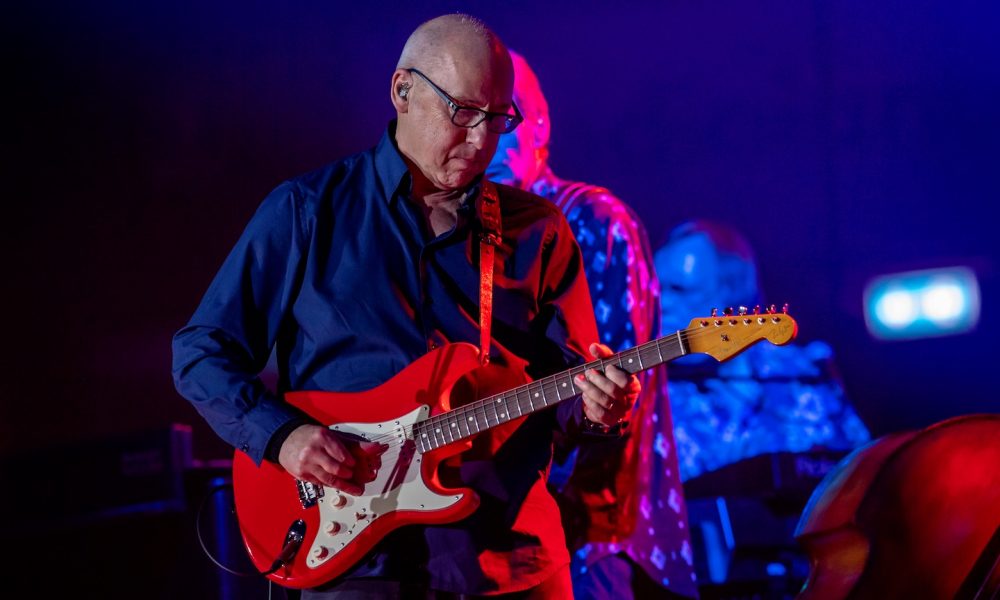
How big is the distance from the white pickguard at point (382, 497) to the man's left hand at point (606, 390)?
1.23ft

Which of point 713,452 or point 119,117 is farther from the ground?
point 119,117

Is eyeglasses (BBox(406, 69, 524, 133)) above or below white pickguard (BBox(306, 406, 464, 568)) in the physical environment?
above

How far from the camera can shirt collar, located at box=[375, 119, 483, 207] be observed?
2.53 m

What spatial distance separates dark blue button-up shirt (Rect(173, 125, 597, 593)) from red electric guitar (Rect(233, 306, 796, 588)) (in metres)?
0.06

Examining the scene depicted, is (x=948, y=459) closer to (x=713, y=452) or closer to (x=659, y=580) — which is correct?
(x=659, y=580)

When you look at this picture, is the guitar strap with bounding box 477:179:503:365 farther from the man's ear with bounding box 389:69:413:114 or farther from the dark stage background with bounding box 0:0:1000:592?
the dark stage background with bounding box 0:0:1000:592

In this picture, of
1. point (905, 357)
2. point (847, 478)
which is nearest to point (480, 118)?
point (847, 478)

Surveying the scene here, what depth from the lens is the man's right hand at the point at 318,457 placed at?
7.18 ft

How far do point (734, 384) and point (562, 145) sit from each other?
5.11ft

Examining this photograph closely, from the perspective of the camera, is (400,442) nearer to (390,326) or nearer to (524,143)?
(390,326)

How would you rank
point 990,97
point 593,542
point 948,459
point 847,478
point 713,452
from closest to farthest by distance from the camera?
point 948,459 → point 847,478 → point 593,542 → point 713,452 → point 990,97

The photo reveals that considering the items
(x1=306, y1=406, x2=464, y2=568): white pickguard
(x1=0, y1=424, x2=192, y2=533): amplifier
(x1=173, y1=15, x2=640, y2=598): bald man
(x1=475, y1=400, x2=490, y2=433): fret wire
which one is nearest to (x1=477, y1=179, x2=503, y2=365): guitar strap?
(x1=173, y1=15, x2=640, y2=598): bald man

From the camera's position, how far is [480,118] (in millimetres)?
2471

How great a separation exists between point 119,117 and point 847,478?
3.92 m
